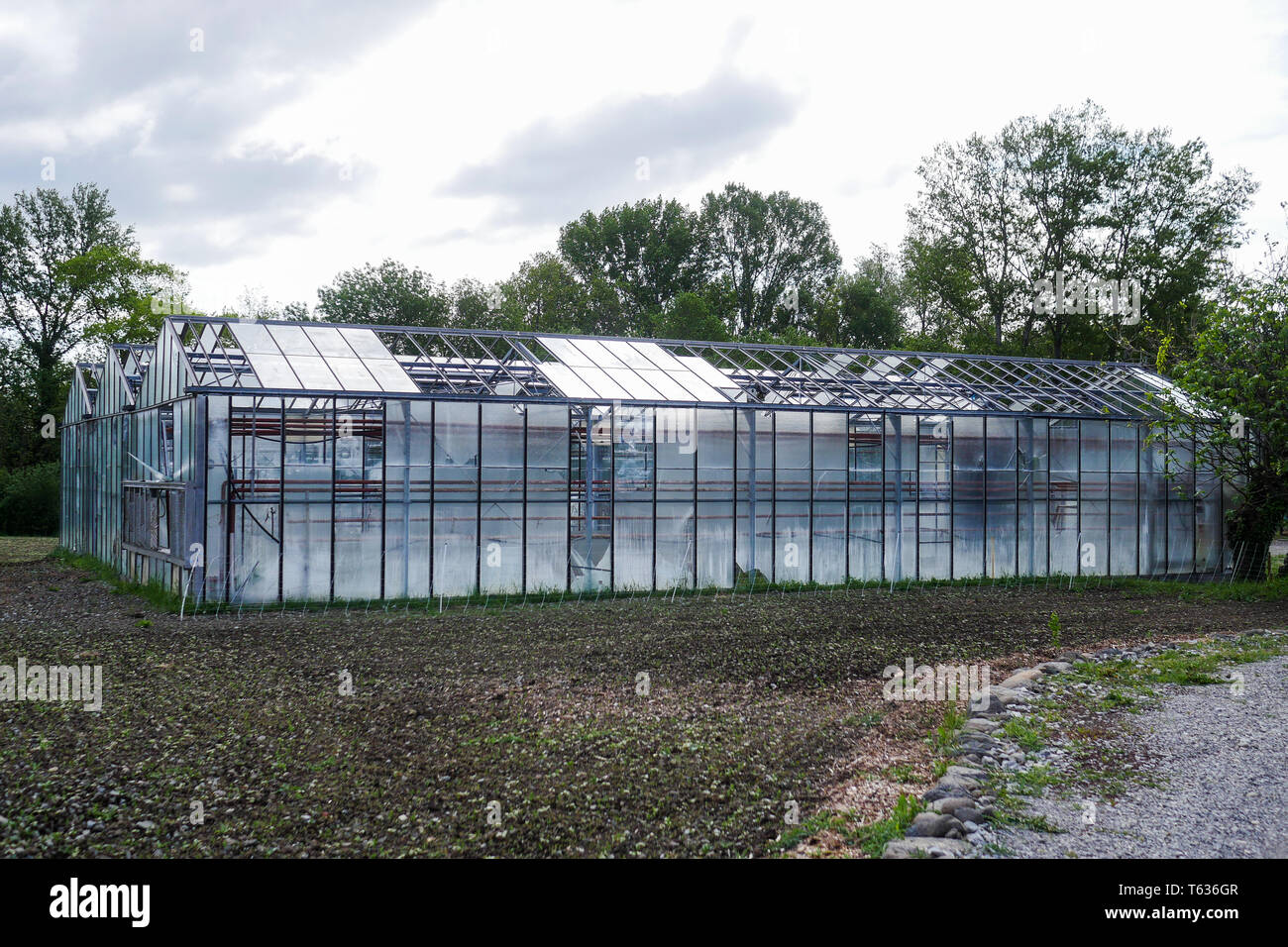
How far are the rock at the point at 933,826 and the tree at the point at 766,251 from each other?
4904 cm

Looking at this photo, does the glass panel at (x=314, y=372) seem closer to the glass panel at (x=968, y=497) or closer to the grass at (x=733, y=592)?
the grass at (x=733, y=592)

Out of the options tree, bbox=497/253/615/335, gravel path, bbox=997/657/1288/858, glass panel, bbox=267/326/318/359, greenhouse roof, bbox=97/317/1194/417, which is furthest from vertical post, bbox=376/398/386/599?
tree, bbox=497/253/615/335

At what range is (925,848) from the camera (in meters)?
6.01

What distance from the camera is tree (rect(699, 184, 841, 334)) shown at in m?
54.9

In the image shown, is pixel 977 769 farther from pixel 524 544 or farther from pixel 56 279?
pixel 56 279

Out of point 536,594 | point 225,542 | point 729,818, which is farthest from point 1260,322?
point 225,542

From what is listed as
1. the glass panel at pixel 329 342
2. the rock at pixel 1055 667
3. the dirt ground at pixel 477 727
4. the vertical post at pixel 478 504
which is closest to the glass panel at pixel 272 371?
the glass panel at pixel 329 342

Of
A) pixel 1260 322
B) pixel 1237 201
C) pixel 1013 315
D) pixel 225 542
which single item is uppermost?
pixel 1237 201

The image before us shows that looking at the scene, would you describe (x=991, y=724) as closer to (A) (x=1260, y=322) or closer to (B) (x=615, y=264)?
(A) (x=1260, y=322)

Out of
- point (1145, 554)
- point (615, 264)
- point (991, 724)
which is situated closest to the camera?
point (991, 724)

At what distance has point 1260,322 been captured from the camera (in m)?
19.5

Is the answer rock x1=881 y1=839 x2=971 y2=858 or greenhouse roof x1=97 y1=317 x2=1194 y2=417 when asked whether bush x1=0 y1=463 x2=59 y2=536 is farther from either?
rock x1=881 y1=839 x2=971 y2=858

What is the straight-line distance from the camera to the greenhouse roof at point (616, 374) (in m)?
17.5

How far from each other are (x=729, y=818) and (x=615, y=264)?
162ft
